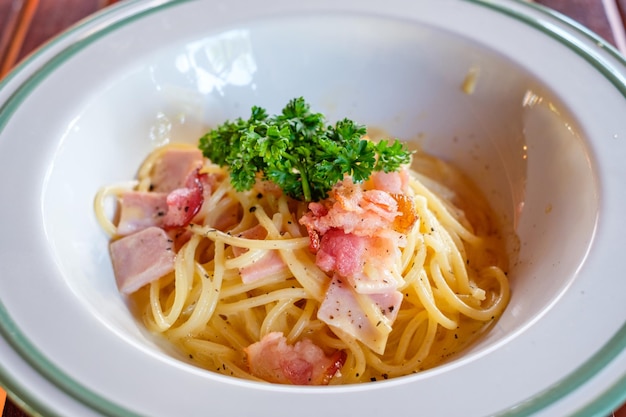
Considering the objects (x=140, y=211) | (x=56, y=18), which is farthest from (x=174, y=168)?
(x=56, y=18)

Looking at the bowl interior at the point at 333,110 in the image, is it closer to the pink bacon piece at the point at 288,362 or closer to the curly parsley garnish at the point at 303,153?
the pink bacon piece at the point at 288,362

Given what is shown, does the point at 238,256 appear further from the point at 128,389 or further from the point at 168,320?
the point at 128,389

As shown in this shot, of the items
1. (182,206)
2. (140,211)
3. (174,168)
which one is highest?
(174,168)

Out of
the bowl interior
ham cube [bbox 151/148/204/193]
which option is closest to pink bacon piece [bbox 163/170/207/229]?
ham cube [bbox 151/148/204/193]

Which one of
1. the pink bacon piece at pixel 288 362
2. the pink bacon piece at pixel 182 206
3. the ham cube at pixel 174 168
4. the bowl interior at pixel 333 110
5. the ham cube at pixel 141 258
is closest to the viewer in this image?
the pink bacon piece at pixel 288 362

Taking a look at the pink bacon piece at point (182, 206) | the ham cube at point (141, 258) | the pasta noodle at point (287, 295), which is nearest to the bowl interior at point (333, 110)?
the ham cube at point (141, 258)

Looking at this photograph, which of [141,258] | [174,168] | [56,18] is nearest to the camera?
[141,258]

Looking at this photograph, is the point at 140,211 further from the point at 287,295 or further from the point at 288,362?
the point at 288,362
